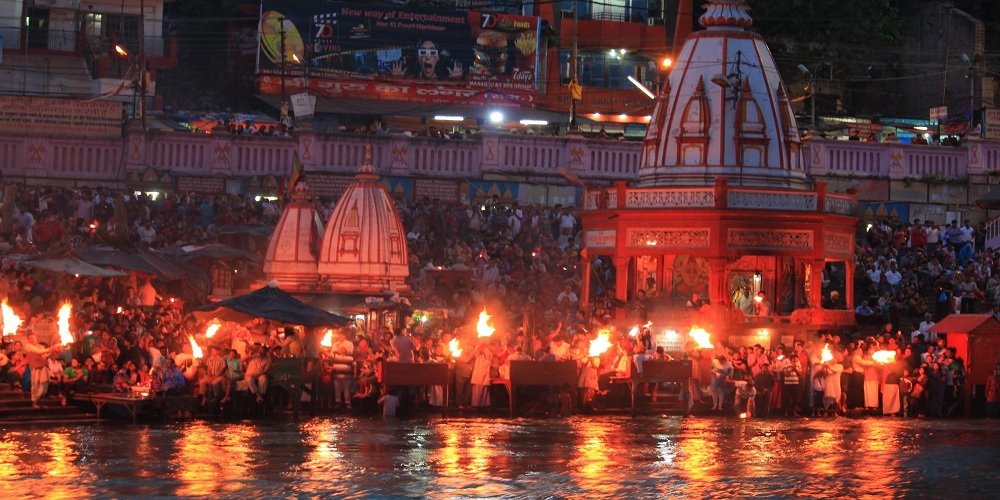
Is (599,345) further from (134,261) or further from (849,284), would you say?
(134,261)

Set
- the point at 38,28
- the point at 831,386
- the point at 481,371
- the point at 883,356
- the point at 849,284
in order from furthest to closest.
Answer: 1. the point at 38,28
2. the point at 849,284
3. the point at 883,356
4. the point at 831,386
5. the point at 481,371

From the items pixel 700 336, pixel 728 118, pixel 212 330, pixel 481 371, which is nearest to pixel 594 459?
pixel 481 371

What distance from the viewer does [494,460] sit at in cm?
2073

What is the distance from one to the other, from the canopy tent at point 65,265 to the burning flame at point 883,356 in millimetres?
13664

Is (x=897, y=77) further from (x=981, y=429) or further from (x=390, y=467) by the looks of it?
(x=390, y=467)

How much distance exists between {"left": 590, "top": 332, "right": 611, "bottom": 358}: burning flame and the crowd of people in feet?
0.54

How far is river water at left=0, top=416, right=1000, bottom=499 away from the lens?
717 inches

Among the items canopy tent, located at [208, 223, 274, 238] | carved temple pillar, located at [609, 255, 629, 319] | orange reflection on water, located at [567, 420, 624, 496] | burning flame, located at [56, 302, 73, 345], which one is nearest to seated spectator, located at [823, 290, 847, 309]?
carved temple pillar, located at [609, 255, 629, 319]

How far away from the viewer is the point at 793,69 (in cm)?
5769

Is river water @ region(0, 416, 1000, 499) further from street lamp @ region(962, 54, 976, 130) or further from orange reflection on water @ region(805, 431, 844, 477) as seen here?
street lamp @ region(962, 54, 976, 130)

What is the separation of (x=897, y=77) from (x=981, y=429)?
115 ft

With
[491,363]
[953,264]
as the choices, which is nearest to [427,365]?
[491,363]

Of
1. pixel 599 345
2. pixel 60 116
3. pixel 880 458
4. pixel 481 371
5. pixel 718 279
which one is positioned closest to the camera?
pixel 880 458

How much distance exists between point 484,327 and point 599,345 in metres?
3.17
